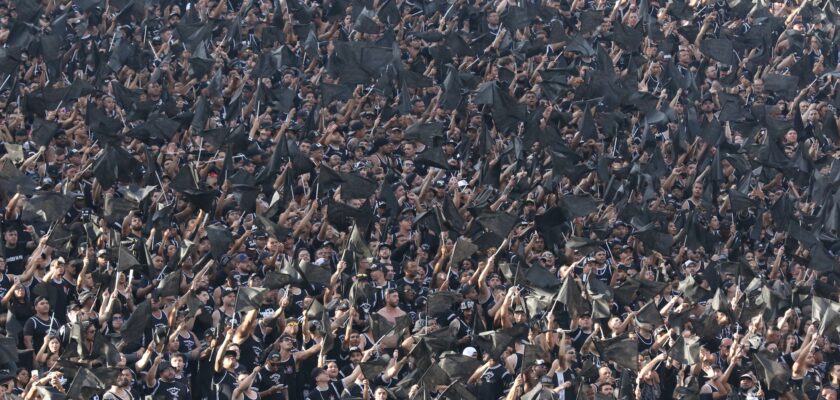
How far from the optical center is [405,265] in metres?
20.9

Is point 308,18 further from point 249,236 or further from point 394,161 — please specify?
point 249,236

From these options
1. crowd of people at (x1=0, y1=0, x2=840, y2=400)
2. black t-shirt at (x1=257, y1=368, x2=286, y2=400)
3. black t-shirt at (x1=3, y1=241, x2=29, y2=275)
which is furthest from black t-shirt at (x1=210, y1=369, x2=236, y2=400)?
black t-shirt at (x1=3, y1=241, x2=29, y2=275)

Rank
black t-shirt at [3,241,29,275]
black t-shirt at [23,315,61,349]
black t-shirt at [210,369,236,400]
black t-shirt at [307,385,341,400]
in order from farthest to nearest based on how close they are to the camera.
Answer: black t-shirt at [3,241,29,275], black t-shirt at [23,315,61,349], black t-shirt at [307,385,341,400], black t-shirt at [210,369,236,400]

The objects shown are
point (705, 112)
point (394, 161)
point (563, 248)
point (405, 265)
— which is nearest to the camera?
point (405, 265)

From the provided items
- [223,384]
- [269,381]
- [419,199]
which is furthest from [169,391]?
[419,199]

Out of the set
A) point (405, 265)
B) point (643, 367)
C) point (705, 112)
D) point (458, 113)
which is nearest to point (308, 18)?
point (458, 113)

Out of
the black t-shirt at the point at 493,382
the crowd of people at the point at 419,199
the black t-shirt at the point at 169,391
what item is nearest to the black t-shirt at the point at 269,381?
the crowd of people at the point at 419,199

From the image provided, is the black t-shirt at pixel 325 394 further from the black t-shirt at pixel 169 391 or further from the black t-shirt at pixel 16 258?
the black t-shirt at pixel 16 258

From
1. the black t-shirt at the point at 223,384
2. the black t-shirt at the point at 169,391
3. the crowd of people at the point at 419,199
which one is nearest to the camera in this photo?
the black t-shirt at the point at 169,391

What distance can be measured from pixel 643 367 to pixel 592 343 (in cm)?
56

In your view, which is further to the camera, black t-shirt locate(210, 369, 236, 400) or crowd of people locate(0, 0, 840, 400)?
crowd of people locate(0, 0, 840, 400)

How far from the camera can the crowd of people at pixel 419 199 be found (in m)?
19.2

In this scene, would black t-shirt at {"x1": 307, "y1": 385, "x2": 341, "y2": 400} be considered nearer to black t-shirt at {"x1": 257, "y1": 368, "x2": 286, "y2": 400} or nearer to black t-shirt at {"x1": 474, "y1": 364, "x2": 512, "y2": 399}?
black t-shirt at {"x1": 257, "y1": 368, "x2": 286, "y2": 400}

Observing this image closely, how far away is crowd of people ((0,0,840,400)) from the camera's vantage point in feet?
63.0
